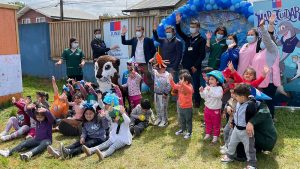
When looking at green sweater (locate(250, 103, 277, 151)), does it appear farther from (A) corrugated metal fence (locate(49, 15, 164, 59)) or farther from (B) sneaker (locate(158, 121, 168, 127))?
(A) corrugated metal fence (locate(49, 15, 164, 59))

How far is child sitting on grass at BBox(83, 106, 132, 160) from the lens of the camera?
19.2 ft

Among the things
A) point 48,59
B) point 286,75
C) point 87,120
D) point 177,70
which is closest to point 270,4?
point 286,75

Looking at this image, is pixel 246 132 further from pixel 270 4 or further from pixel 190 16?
pixel 190 16

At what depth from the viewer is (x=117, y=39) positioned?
35.6ft

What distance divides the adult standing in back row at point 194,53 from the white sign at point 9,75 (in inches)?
198

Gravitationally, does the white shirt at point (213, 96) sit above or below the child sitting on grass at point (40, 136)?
above

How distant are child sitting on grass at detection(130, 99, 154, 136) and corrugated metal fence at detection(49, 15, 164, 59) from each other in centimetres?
371

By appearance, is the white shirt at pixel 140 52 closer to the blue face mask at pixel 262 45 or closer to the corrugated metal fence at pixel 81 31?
the corrugated metal fence at pixel 81 31

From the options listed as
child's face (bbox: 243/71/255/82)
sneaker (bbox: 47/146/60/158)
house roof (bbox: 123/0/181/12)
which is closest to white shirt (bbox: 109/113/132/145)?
sneaker (bbox: 47/146/60/158)

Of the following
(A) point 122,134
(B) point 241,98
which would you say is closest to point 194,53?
(A) point 122,134

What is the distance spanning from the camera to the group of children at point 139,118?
4.97m

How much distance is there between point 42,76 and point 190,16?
309 inches

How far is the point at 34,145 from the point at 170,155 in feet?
8.30

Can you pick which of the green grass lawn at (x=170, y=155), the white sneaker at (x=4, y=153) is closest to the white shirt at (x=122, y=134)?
the green grass lawn at (x=170, y=155)
